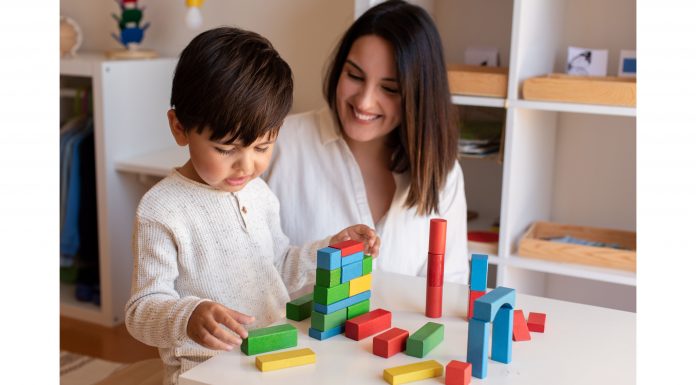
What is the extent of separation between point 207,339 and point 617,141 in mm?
1689

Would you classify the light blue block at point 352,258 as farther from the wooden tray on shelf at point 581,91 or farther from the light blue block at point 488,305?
the wooden tray on shelf at point 581,91

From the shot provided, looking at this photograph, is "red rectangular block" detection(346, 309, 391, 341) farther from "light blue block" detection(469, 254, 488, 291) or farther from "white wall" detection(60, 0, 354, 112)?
"white wall" detection(60, 0, 354, 112)

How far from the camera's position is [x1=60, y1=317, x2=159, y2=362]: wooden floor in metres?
2.65

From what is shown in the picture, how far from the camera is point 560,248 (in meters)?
2.08

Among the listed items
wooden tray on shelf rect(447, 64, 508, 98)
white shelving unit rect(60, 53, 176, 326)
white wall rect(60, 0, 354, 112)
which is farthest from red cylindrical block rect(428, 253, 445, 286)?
white shelving unit rect(60, 53, 176, 326)

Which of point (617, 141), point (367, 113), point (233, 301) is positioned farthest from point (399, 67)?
point (617, 141)

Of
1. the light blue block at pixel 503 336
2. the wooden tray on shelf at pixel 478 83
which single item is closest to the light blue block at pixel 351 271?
the light blue block at pixel 503 336

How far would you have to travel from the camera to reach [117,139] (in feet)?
8.93

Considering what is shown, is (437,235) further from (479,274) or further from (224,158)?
(224,158)

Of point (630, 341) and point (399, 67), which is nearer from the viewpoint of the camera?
point (630, 341)

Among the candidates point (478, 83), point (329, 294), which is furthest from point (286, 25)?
point (329, 294)

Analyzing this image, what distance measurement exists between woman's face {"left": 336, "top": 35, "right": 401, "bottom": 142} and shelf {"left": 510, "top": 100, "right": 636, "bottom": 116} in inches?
18.6

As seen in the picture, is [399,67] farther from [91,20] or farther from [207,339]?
[91,20]

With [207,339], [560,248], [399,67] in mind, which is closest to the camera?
[207,339]
